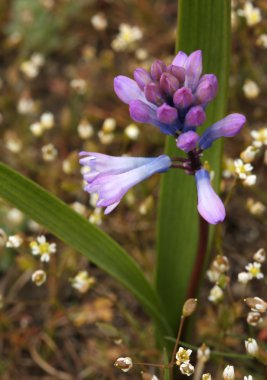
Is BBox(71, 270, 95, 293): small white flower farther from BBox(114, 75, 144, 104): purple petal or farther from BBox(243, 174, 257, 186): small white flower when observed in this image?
BBox(114, 75, 144, 104): purple petal

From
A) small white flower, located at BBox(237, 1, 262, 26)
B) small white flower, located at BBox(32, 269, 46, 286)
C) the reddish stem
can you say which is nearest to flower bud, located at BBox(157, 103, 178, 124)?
the reddish stem

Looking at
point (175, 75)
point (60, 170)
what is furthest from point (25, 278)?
point (175, 75)

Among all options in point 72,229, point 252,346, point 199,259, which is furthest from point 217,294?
point 72,229

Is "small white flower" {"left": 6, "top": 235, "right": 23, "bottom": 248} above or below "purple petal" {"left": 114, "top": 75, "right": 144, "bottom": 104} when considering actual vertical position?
below

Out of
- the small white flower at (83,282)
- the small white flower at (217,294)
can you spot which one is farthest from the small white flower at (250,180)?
the small white flower at (83,282)

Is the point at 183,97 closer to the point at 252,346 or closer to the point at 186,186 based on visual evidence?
the point at 186,186

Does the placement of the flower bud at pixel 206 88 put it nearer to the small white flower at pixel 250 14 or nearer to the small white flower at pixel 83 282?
the small white flower at pixel 83 282
